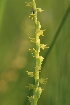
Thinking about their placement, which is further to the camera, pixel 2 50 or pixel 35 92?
pixel 2 50

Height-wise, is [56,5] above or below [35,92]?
above

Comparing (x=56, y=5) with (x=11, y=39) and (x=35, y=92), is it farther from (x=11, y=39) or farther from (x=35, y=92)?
(x=35, y=92)

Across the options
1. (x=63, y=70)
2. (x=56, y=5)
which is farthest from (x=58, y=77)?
(x=56, y=5)

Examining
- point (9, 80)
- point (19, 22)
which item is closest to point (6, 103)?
point (9, 80)

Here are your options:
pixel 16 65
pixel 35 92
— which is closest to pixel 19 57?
pixel 16 65

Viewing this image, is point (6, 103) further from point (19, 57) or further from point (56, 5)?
point (56, 5)

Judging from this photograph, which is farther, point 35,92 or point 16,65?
point 16,65
